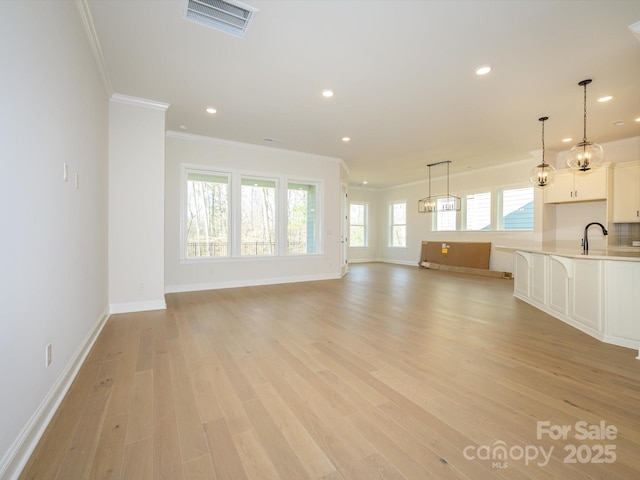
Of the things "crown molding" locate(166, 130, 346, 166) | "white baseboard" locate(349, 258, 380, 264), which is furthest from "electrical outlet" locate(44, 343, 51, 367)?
"white baseboard" locate(349, 258, 380, 264)

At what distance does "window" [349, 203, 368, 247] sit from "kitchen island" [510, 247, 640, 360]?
722 centimetres

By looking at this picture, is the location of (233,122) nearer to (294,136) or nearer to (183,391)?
(294,136)

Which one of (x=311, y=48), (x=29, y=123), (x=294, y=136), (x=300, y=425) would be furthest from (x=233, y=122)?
(x=300, y=425)

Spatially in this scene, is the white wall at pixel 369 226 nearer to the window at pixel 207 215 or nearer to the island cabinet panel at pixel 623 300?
the window at pixel 207 215

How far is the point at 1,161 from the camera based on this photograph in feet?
4.25

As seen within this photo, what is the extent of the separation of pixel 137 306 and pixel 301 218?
151 inches

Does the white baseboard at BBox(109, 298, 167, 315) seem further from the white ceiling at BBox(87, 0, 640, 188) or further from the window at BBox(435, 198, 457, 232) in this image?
the window at BBox(435, 198, 457, 232)

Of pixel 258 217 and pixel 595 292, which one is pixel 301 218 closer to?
pixel 258 217

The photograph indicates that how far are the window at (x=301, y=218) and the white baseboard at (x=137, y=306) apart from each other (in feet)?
9.85

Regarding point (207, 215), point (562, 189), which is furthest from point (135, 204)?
point (562, 189)

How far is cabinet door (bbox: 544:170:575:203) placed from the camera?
19.4 ft

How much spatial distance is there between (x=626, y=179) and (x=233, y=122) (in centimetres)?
719

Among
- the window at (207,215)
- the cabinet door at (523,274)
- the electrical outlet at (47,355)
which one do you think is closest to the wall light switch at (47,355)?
the electrical outlet at (47,355)

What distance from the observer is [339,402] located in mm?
1899
